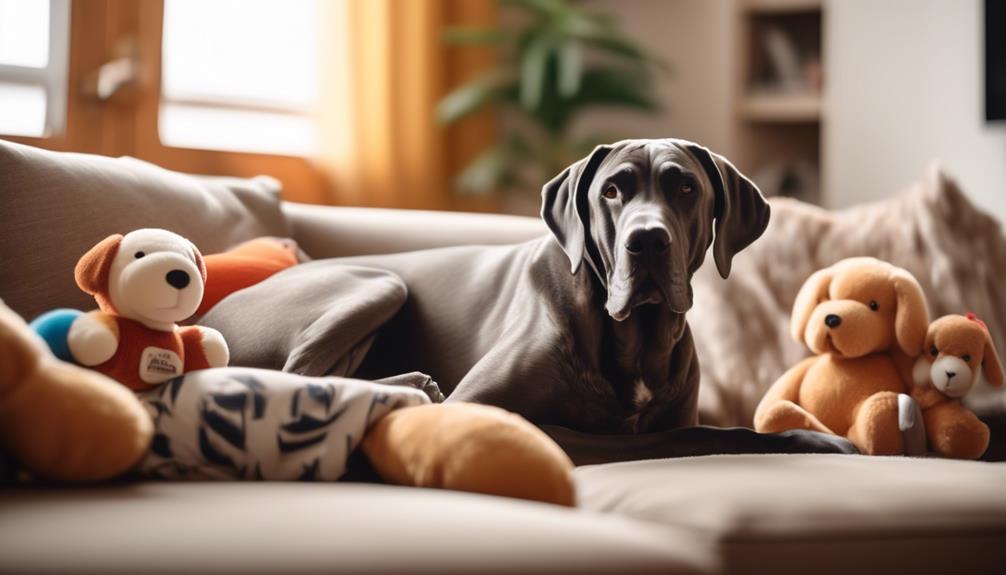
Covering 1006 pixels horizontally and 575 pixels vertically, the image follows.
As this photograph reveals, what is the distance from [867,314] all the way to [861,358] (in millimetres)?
98

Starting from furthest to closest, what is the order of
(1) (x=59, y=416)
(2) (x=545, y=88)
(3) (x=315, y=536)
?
(2) (x=545, y=88)
(1) (x=59, y=416)
(3) (x=315, y=536)

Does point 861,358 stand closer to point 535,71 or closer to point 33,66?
point 535,71

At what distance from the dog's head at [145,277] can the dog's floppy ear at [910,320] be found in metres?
1.16

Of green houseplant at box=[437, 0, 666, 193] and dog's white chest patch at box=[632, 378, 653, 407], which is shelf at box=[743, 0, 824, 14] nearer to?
green houseplant at box=[437, 0, 666, 193]

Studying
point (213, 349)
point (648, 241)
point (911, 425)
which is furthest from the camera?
point (911, 425)

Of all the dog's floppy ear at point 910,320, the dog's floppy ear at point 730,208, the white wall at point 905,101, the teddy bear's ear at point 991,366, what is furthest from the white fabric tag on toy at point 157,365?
the white wall at point 905,101

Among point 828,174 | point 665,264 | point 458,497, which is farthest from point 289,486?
point 828,174

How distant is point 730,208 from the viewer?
5.71 feet

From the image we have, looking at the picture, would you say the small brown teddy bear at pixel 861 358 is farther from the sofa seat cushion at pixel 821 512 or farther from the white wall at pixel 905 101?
the white wall at pixel 905 101

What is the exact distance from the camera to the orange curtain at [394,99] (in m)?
3.82

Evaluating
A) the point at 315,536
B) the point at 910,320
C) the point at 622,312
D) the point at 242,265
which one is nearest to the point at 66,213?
the point at 242,265

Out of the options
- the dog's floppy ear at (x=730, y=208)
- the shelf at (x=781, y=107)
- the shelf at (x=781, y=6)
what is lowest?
the dog's floppy ear at (x=730, y=208)

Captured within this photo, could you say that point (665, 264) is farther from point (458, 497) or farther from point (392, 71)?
point (392, 71)

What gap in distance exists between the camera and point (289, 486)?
114 centimetres
